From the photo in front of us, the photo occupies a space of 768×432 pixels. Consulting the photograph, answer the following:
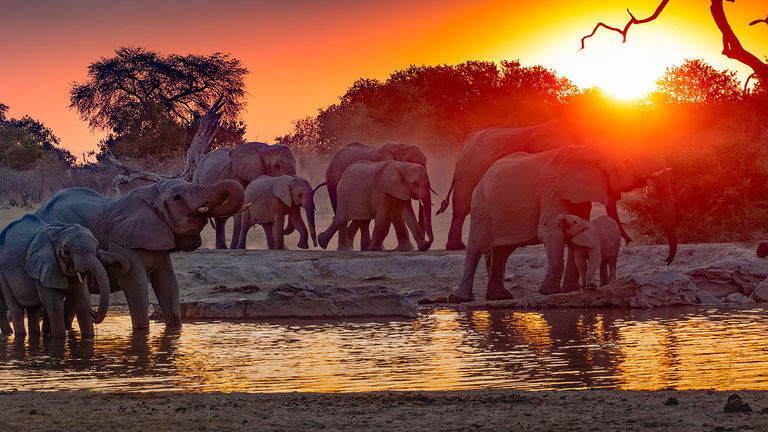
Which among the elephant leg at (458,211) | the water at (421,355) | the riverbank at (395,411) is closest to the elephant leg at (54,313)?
the water at (421,355)

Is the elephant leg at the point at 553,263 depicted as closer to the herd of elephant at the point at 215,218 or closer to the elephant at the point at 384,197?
the herd of elephant at the point at 215,218

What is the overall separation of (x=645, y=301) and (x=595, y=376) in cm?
608

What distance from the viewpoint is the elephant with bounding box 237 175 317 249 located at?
24.6m

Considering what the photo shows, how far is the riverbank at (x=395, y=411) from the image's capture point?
6.05 meters

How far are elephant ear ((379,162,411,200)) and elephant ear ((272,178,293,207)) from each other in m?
2.14

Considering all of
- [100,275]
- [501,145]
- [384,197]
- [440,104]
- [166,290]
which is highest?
[440,104]

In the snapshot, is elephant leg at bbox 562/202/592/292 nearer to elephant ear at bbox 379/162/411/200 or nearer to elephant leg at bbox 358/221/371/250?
elephant ear at bbox 379/162/411/200

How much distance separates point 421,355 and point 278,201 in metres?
15.4

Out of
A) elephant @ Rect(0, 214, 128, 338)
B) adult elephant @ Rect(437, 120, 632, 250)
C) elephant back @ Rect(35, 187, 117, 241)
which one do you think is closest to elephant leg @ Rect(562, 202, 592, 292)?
adult elephant @ Rect(437, 120, 632, 250)

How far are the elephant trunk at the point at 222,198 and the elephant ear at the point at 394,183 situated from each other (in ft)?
35.1

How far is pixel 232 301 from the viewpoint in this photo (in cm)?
1425

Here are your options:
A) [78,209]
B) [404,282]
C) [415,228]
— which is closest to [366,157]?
[415,228]

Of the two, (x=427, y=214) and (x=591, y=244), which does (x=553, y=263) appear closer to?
(x=591, y=244)

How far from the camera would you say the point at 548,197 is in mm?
14953
